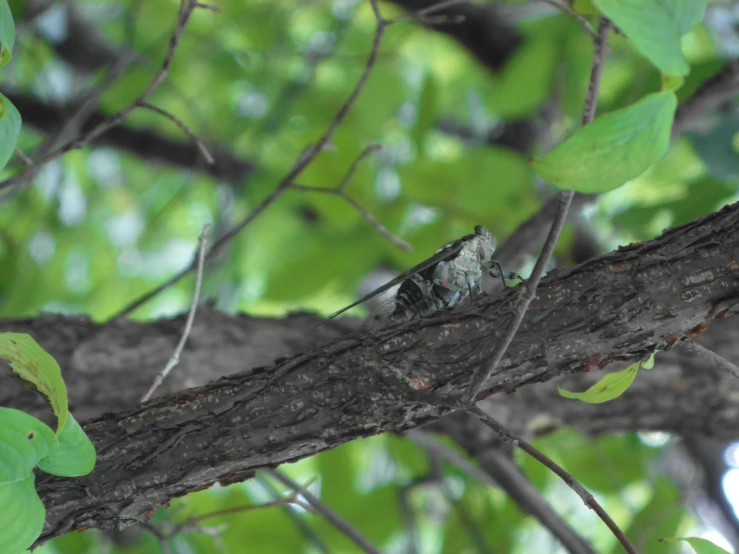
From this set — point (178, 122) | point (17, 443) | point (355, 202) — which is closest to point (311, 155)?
point (355, 202)

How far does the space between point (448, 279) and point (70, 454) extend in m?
0.88

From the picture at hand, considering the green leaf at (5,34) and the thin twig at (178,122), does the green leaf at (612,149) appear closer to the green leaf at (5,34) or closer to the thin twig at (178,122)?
the green leaf at (5,34)

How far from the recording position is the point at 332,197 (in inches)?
92.8

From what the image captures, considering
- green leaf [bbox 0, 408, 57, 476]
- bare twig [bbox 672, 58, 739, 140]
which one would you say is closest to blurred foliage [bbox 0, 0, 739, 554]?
bare twig [bbox 672, 58, 739, 140]

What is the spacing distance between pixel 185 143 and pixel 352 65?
3.64 feet

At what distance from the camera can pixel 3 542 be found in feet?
2.80

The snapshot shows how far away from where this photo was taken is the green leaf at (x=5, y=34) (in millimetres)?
798

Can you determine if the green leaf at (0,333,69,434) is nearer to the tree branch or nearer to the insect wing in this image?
the insect wing

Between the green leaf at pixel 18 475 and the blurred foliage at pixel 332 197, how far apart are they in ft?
2.42

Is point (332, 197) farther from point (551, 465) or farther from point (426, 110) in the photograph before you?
point (551, 465)

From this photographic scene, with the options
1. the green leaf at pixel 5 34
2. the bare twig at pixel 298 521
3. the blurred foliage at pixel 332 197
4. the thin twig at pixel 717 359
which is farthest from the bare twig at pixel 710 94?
the green leaf at pixel 5 34

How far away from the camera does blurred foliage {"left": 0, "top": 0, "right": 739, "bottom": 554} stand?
2.33 meters

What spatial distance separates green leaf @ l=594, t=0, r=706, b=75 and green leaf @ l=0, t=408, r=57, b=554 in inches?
31.5

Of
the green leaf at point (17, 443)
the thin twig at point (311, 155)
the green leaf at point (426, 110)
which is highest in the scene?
the green leaf at point (426, 110)
